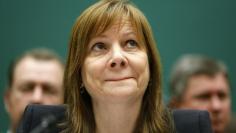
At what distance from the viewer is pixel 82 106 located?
129 centimetres

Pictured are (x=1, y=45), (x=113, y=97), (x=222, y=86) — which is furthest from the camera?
(x=1, y=45)

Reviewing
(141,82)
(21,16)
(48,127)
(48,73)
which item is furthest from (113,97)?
(21,16)

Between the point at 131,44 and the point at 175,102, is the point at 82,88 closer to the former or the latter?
the point at 131,44

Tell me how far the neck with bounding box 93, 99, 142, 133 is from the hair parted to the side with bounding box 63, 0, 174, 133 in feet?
0.08

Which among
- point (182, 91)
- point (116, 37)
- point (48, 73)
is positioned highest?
point (116, 37)

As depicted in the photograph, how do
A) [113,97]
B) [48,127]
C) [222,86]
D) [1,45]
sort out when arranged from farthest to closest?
1. [1,45]
2. [222,86]
3. [48,127]
4. [113,97]

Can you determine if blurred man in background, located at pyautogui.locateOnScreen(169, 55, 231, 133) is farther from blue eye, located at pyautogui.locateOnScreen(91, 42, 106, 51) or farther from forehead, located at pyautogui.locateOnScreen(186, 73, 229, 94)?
blue eye, located at pyautogui.locateOnScreen(91, 42, 106, 51)

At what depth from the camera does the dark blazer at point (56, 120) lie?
4.02 feet

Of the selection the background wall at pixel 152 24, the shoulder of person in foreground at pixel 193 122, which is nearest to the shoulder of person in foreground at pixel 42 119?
the shoulder of person in foreground at pixel 193 122

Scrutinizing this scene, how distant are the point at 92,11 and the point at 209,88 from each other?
0.97 metres

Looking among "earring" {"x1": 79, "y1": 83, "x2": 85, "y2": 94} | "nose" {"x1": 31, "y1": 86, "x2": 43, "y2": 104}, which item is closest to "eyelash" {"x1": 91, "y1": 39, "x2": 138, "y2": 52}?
"earring" {"x1": 79, "y1": 83, "x2": 85, "y2": 94}

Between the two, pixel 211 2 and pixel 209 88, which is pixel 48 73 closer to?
pixel 209 88

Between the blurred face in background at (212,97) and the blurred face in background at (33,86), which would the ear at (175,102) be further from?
the blurred face in background at (33,86)

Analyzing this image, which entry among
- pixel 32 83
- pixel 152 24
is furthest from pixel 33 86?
pixel 152 24
